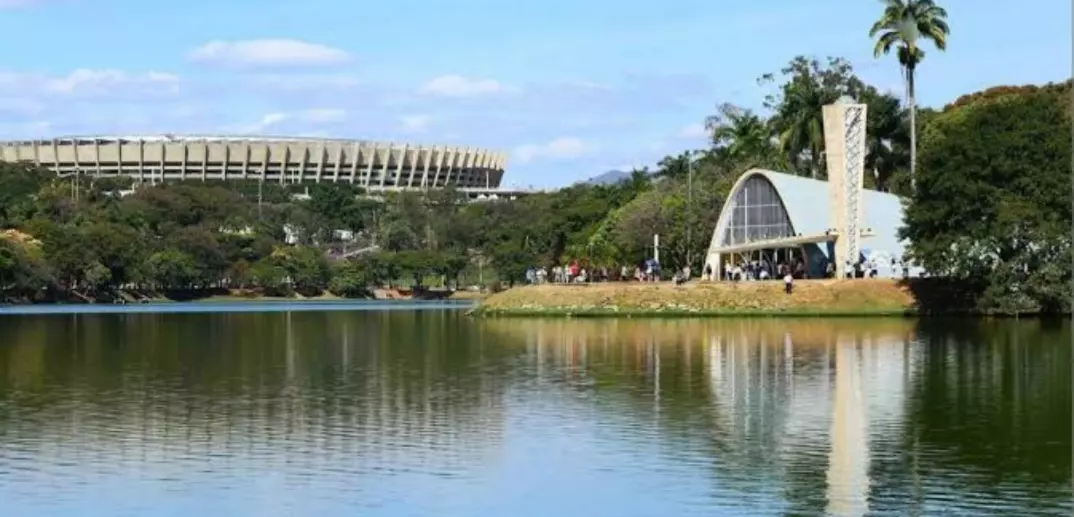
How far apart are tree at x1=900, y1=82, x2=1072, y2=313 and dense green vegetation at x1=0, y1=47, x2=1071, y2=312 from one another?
0.26 ft

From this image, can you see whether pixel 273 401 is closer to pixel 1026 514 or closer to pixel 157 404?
pixel 157 404

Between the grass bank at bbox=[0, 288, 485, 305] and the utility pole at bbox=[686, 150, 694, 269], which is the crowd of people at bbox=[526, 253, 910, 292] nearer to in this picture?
the utility pole at bbox=[686, 150, 694, 269]

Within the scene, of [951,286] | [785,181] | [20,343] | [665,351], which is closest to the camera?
[665,351]

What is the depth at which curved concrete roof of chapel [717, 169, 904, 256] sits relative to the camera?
93188mm

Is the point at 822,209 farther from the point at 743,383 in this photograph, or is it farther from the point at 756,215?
the point at 743,383

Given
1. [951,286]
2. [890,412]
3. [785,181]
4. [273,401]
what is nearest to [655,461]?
[890,412]

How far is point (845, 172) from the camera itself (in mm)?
86312

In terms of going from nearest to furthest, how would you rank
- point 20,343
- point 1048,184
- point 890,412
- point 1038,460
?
point 1038,460 → point 890,412 → point 20,343 → point 1048,184

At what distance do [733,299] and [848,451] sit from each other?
5402cm

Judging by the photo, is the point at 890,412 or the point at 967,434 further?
the point at 890,412

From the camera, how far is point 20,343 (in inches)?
2714

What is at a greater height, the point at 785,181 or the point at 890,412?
the point at 785,181

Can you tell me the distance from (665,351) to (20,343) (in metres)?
26.8

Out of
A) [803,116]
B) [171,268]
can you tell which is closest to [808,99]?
[803,116]
